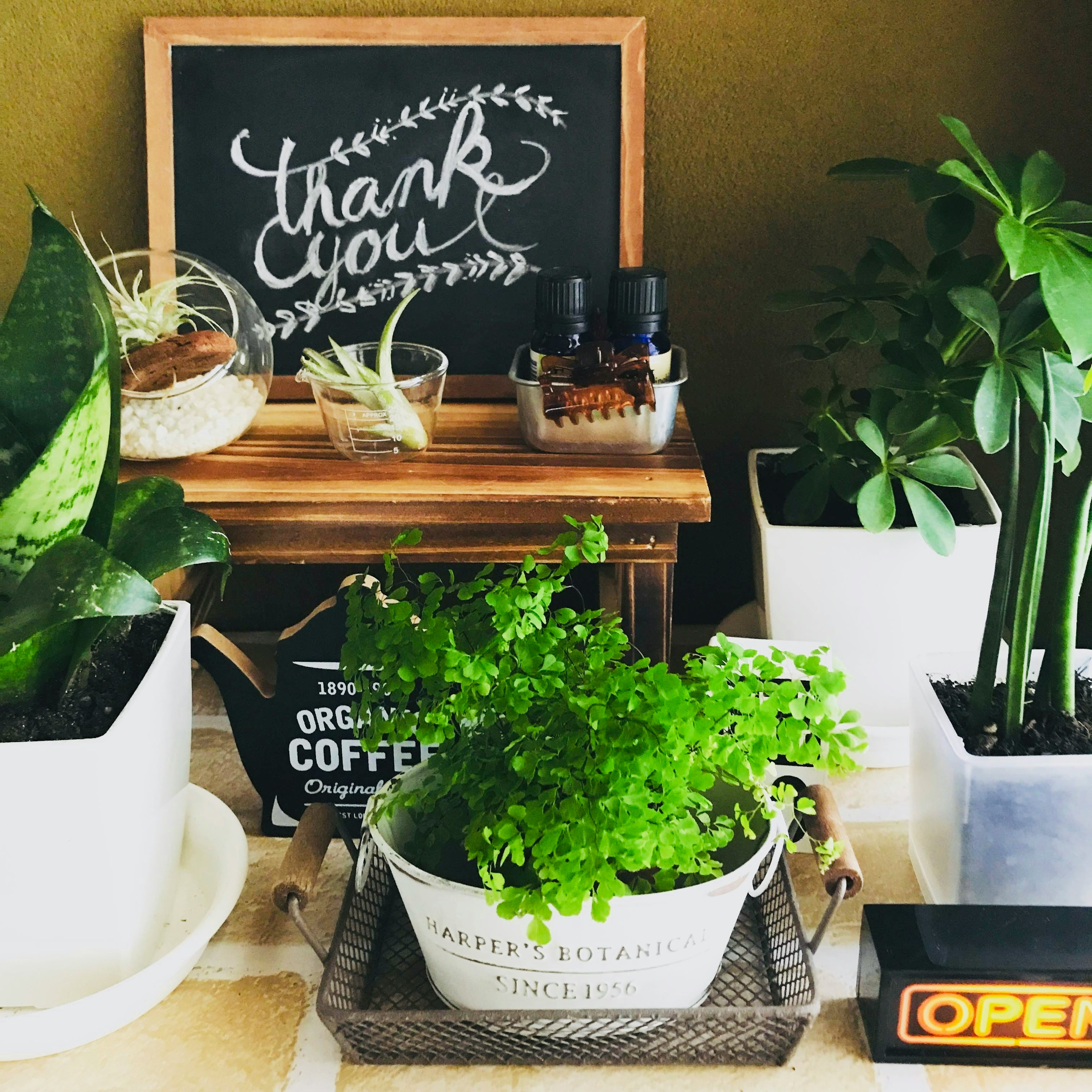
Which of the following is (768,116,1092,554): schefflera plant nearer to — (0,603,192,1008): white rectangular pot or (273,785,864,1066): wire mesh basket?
(273,785,864,1066): wire mesh basket

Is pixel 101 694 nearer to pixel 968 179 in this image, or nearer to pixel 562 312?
pixel 562 312

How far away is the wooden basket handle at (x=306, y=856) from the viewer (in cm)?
69

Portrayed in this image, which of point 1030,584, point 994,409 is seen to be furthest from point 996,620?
point 994,409

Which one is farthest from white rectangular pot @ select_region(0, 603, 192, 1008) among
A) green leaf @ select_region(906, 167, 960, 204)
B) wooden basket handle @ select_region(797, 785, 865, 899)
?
green leaf @ select_region(906, 167, 960, 204)

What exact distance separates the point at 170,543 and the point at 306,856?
0.73ft

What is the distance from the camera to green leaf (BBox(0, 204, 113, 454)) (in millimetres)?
642

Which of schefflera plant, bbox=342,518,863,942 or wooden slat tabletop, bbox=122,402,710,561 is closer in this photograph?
schefflera plant, bbox=342,518,863,942

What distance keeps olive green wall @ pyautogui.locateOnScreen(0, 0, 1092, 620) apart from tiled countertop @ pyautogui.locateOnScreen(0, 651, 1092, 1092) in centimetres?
61

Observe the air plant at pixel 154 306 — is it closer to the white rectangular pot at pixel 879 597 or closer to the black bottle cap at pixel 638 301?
the black bottle cap at pixel 638 301

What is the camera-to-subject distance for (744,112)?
→ 105 cm

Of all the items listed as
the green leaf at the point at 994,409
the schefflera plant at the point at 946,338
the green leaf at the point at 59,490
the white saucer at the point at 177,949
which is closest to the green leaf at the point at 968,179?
the schefflera plant at the point at 946,338

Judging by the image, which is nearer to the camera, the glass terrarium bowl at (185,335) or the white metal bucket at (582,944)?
the white metal bucket at (582,944)

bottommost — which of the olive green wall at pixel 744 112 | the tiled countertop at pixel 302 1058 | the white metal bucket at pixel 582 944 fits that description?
the tiled countertop at pixel 302 1058

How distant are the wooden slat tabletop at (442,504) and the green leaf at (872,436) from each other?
0.42ft
